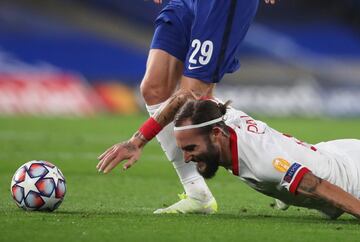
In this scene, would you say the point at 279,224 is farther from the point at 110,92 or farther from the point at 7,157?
the point at 110,92

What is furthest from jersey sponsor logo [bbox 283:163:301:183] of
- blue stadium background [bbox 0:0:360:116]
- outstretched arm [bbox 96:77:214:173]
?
blue stadium background [bbox 0:0:360:116]

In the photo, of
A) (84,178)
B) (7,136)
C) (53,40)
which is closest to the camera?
Result: (84,178)

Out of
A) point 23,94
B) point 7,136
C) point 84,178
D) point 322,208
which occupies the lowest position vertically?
point 23,94

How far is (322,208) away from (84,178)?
4.18 metres

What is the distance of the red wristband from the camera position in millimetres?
6625

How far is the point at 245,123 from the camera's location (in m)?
6.38

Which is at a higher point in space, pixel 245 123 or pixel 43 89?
pixel 245 123

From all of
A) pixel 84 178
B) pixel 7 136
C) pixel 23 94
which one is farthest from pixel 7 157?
pixel 23 94

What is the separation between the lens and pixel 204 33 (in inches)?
273

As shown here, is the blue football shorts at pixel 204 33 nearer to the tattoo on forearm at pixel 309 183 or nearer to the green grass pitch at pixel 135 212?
the green grass pitch at pixel 135 212

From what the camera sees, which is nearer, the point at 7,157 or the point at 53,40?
the point at 7,157

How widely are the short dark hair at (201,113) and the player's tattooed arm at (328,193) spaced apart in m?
0.68

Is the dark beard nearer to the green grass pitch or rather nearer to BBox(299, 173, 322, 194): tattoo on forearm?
the green grass pitch

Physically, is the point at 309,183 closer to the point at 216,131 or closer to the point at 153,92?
the point at 216,131
